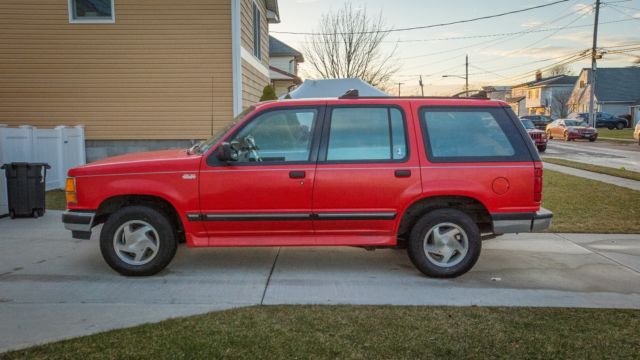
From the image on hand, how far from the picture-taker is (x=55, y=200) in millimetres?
10211

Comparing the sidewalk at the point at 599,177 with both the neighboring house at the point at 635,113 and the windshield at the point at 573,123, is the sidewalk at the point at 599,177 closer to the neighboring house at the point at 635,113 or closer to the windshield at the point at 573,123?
the windshield at the point at 573,123

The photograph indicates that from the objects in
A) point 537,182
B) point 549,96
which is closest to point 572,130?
point 537,182

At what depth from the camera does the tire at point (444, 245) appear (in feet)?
18.0

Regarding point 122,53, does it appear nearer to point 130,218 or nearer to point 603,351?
point 130,218

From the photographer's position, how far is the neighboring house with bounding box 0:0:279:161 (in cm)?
1291

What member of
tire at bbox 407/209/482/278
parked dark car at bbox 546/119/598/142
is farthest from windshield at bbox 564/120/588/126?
tire at bbox 407/209/482/278

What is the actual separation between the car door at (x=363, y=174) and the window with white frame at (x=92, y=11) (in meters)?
9.60

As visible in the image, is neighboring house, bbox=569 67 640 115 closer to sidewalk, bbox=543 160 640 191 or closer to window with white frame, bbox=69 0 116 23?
sidewalk, bbox=543 160 640 191

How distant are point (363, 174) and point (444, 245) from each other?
44.7 inches

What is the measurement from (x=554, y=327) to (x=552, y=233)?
3851 mm

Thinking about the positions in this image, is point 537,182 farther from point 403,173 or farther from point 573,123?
point 573,123

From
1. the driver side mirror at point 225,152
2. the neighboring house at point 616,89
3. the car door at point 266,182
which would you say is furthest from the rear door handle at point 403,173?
the neighboring house at point 616,89

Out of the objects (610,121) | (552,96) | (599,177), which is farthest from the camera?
(552,96)

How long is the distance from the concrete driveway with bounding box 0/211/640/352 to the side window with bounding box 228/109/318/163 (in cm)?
128
